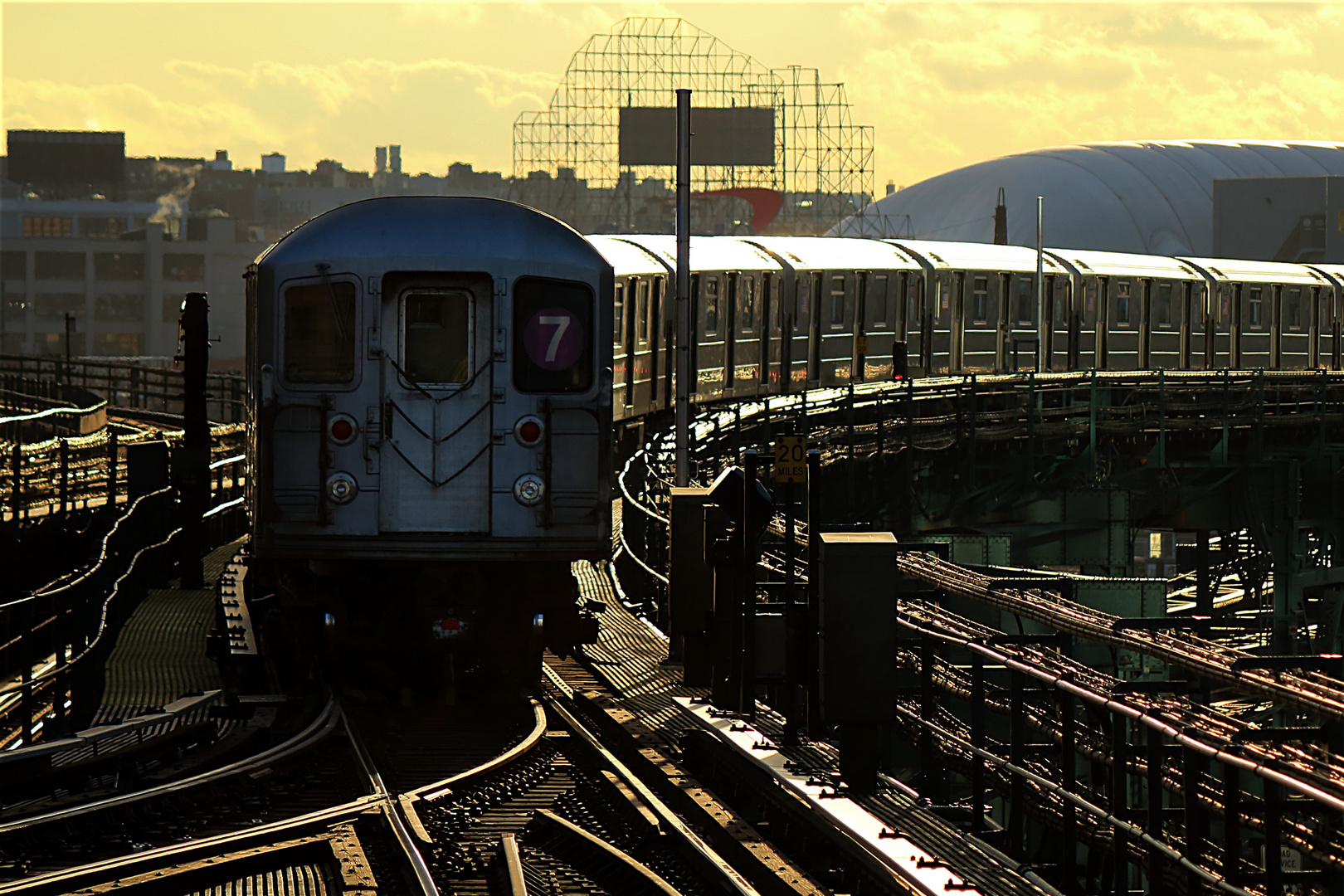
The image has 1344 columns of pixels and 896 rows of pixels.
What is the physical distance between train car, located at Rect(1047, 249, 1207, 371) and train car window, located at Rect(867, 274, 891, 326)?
5.80 m

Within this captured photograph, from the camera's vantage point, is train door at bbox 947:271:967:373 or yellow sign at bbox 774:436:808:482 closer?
yellow sign at bbox 774:436:808:482

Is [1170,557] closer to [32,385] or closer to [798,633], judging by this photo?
[32,385]

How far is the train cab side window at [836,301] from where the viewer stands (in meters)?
34.2

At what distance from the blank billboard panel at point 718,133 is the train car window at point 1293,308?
2044 inches

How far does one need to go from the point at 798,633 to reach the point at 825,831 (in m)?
1.57

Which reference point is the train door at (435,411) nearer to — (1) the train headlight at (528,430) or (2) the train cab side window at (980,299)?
(1) the train headlight at (528,430)

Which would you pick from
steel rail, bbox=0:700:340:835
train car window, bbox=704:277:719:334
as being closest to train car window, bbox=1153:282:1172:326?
train car window, bbox=704:277:719:334

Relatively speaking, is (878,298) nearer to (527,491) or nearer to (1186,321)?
(1186,321)

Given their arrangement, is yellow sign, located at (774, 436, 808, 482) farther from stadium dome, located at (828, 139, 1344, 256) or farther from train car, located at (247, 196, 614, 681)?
stadium dome, located at (828, 139, 1344, 256)

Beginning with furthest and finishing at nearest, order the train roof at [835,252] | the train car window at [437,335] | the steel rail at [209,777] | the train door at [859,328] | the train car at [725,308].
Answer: the train door at [859,328] < the train roof at [835,252] < the train car at [725,308] < the train car window at [437,335] < the steel rail at [209,777]

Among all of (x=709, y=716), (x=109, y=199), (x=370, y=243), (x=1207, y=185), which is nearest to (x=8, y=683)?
(x=370, y=243)

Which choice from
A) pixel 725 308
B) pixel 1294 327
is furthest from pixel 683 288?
pixel 1294 327

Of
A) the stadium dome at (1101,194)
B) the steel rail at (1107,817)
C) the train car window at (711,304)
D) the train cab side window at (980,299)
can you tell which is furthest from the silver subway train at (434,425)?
the stadium dome at (1101,194)

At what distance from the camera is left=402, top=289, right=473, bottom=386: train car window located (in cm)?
1270
